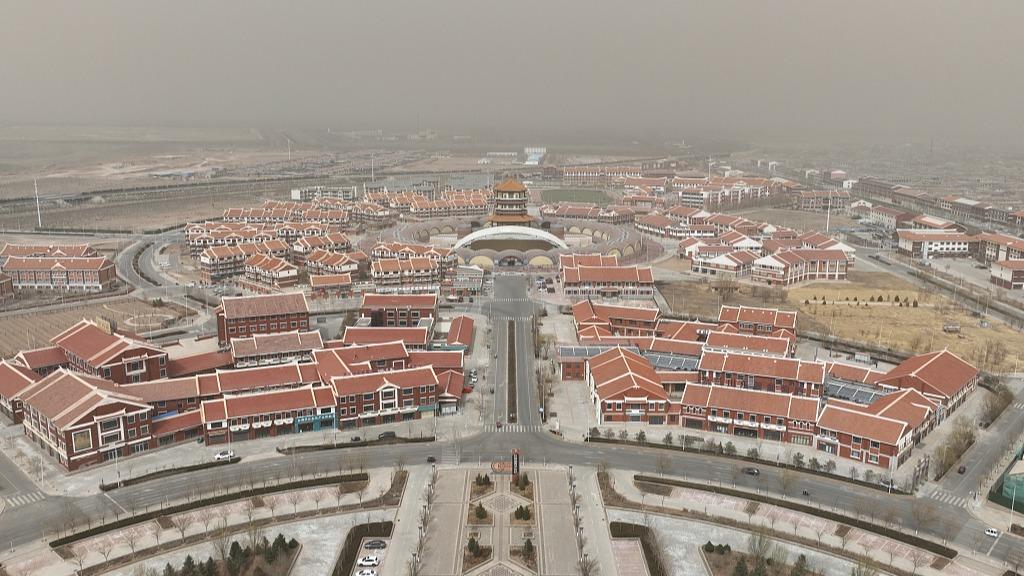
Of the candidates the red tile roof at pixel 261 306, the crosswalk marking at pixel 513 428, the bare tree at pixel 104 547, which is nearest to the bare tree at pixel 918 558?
the crosswalk marking at pixel 513 428

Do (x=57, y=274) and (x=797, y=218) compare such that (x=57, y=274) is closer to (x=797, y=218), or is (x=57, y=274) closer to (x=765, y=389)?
(x=765, y=389)

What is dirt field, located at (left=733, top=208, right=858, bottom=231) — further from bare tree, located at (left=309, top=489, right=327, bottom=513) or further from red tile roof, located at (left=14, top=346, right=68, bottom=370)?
red tile roof, located at (left=14, top=346, right=68, bottom=370)

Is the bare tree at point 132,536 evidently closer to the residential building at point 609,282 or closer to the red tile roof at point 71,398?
the red tile roof at point 71,398

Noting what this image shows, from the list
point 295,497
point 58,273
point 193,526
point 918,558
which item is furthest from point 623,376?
point 58,273

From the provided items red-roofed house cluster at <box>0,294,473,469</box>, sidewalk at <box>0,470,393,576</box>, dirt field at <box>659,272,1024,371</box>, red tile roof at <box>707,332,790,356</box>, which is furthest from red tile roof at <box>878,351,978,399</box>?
sidewalk at <box>0,470,393,576</box>

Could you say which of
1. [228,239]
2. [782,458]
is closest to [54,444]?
[782,458]

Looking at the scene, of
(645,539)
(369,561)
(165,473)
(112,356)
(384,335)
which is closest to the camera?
(369,561)
